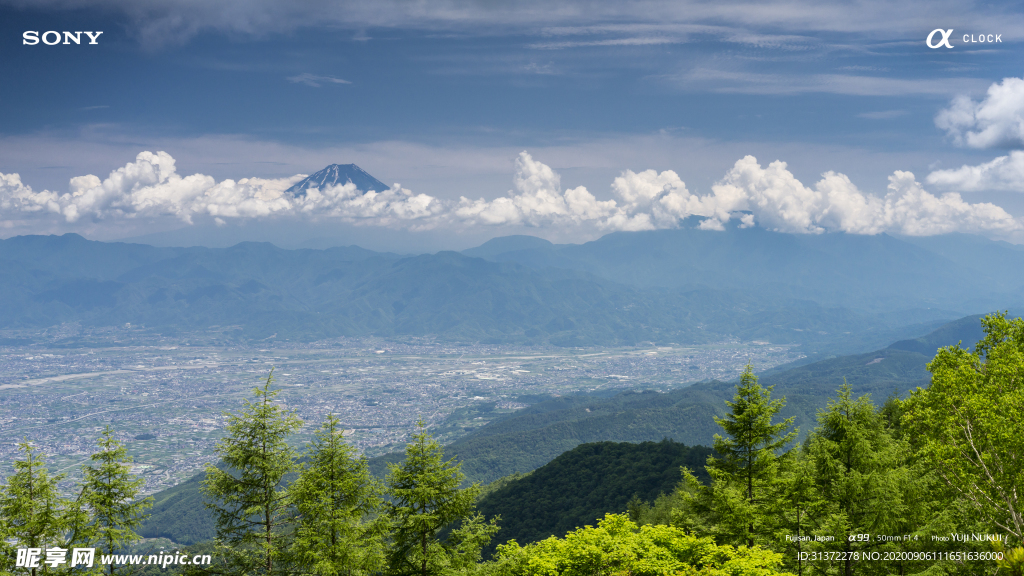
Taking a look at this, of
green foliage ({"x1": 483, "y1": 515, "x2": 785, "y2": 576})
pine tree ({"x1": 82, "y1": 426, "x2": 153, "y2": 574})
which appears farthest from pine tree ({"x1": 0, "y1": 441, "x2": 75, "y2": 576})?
green foliage ({"x1": 483, "y1": 515, "x2": 785, "y2": 576})

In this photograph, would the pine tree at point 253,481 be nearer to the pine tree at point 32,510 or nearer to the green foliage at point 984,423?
the pine tree at point 32,510

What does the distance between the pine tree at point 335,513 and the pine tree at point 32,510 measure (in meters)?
9.35

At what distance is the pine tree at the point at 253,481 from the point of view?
2352cm

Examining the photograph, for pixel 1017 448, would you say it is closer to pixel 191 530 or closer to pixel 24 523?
pixel 24 523

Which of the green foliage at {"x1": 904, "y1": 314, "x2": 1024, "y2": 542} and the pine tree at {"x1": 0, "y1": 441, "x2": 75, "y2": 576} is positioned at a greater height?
the green foliage at {"x1": 904, "y1": 314, "x2": 1024, "y2": 542}

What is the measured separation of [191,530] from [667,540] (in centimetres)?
20248

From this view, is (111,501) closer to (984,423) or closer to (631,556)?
(631,556)

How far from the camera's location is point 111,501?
23672mm

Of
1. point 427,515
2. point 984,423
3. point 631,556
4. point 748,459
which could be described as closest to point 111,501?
point 427,515

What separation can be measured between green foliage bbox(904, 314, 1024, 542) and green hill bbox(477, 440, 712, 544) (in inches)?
3580

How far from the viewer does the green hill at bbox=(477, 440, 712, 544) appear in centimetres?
11238

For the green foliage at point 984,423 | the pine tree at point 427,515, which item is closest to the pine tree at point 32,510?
the pine tree at point 427,515

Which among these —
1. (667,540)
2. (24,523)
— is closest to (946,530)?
(667,540)

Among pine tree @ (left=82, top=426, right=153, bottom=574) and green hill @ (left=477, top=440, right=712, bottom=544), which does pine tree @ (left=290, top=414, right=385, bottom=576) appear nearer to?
pine tree @ (left=82, top=426, right=153, bottom=574)
